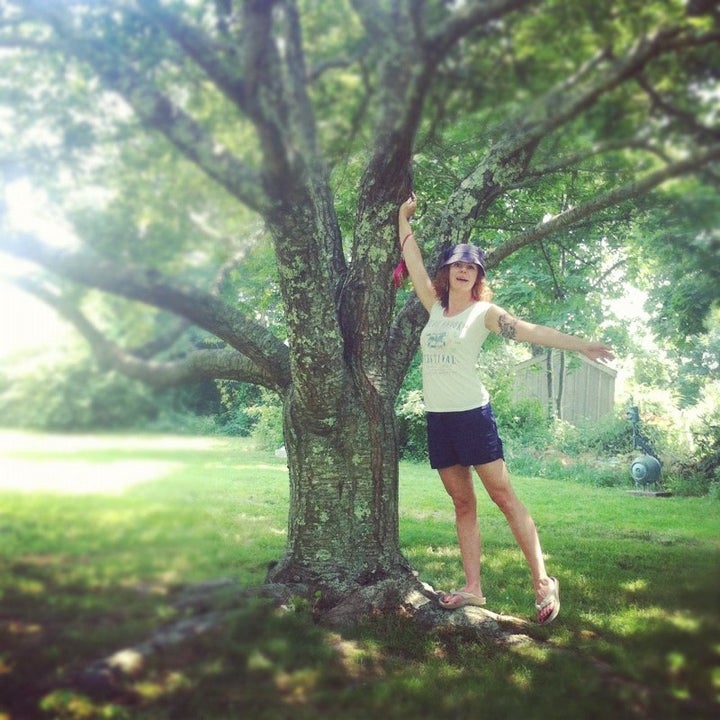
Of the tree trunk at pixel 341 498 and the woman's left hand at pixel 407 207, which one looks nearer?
the woman's left hand at pixel 407 207

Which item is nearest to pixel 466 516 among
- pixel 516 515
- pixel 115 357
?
pixel 516 515

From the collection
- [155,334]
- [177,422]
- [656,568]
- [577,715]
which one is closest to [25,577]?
[177,422]

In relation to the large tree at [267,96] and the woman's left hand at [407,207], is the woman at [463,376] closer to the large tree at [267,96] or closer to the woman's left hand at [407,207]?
the woman's left hand at [407,207]

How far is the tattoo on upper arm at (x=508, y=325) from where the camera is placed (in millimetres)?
3617

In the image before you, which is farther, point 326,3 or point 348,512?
point 348,512

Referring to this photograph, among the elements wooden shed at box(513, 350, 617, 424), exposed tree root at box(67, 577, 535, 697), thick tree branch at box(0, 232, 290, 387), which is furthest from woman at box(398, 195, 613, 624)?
wooden shed at box(513, 350, 617, 424)

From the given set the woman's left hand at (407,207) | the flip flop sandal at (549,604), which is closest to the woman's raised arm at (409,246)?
the woman's left hand at (407,207)

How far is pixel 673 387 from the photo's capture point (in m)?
4.58

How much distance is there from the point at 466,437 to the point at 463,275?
88 cm

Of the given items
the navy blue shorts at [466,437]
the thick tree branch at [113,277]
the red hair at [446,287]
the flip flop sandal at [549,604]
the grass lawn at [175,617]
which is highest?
the red hair at [446,287]

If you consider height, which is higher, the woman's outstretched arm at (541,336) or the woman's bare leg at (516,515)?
the woman's outstretched arm at (541,336)

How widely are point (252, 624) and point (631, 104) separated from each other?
78.8 inches

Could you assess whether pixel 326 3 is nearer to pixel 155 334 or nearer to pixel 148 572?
pixel 155 334

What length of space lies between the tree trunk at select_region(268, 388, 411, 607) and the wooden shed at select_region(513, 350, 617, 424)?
7846 mm
